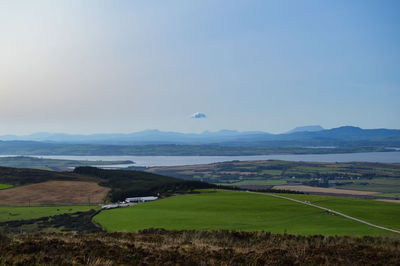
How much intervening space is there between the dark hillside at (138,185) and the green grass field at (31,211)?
9057 mm

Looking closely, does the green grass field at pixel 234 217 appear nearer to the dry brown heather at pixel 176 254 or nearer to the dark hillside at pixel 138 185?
the dry brown heather at pixel 176 254

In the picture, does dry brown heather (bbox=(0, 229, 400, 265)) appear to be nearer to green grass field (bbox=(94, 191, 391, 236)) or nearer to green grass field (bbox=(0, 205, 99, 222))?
green grass field (bbox=(94, 191, 391, 236))

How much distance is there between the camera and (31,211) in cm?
4556

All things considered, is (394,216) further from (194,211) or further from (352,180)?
(352,180)

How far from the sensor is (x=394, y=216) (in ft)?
108

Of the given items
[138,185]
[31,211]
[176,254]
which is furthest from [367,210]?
[138,185]

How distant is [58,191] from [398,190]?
69.3 metres

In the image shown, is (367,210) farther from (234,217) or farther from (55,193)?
(55,193)

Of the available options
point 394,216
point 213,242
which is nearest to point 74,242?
point 213,242

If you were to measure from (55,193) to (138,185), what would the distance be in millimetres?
13802

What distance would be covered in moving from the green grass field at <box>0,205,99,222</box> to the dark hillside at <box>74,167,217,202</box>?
29.7ft

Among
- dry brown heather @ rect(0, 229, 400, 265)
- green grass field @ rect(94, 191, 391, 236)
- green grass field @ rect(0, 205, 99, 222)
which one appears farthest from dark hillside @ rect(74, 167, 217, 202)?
dry brown heather @ rect(0, 229, 400, 265)

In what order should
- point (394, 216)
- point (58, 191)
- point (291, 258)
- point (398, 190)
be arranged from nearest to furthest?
1. point (291, 258)
2. point (394, 216)
3. point (58, 191)
4. point (398, 190)

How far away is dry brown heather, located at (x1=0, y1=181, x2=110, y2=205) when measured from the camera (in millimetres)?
53875
